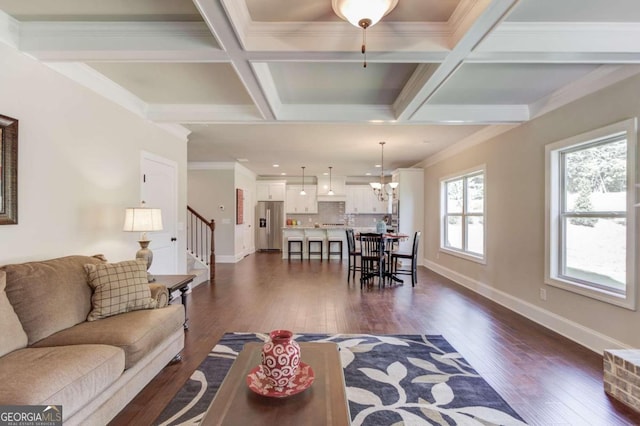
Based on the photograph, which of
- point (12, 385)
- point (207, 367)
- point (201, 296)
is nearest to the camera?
point (12, 385)

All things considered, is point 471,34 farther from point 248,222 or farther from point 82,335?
point 248,222

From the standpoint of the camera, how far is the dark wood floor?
2137 millimetres

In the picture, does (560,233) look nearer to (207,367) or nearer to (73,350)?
(207,367)

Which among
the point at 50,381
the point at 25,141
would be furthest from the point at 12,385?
the point at 25,141

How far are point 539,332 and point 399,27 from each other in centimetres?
338

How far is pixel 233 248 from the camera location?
820cm

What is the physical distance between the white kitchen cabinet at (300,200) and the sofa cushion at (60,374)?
8.93 m

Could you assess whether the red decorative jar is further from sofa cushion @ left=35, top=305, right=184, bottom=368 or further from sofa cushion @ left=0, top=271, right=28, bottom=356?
sofa cushion @ left=0, top=271, right=28, bottom=356

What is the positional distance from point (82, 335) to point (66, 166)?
5.04ft

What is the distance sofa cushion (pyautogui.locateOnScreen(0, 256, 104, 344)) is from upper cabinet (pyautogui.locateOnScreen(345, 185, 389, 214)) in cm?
876

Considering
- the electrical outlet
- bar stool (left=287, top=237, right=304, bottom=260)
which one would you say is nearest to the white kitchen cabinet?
bar stool (left=287, top=237, right=304, bottom=260)

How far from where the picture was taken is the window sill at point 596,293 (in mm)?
2682

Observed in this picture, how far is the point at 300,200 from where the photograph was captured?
10797 mm

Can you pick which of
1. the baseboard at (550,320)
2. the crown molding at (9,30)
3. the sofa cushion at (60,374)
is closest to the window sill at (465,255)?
the baseboard at (550,320)
